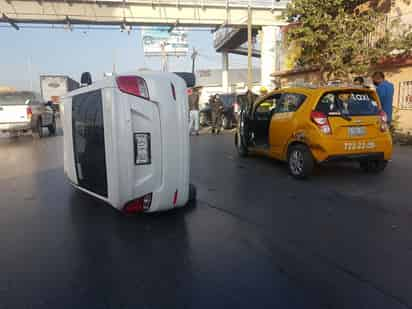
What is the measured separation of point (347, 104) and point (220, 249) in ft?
12.3

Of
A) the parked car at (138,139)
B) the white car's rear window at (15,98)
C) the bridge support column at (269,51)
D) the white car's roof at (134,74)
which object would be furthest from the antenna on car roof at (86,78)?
the bridge support column at (269,51)

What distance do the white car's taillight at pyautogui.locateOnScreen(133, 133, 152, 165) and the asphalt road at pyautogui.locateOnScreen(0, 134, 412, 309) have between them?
0.79m

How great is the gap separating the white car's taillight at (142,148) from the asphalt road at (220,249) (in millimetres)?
791

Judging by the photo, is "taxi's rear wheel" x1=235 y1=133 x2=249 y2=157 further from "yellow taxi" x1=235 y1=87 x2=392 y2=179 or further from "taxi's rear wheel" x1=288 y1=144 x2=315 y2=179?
"taxi's rear wheel" x1=288 y1=144 x2=315 y2=179

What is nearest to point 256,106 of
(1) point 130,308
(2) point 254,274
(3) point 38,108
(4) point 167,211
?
(4) point 167,211

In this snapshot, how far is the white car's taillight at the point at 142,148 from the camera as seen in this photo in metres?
3.45

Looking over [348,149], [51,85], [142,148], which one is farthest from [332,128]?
[51,85]

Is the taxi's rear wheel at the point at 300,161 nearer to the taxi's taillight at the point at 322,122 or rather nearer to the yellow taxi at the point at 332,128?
the yellow taxi at the point at 332,128

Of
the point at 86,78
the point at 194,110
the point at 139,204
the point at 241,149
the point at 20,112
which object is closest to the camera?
the point at 139,204

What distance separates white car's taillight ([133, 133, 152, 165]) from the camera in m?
3.45

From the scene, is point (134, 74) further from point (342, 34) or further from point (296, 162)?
point (342, 34)

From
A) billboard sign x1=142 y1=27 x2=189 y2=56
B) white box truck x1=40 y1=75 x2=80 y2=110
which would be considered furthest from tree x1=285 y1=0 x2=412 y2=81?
billboard sign x1=142 y1=27 x2=189 y2=56

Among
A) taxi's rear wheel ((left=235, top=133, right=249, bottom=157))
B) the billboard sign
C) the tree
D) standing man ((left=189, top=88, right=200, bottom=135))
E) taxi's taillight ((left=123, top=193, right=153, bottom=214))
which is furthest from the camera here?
the billboard sign

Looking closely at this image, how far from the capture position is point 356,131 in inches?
219
